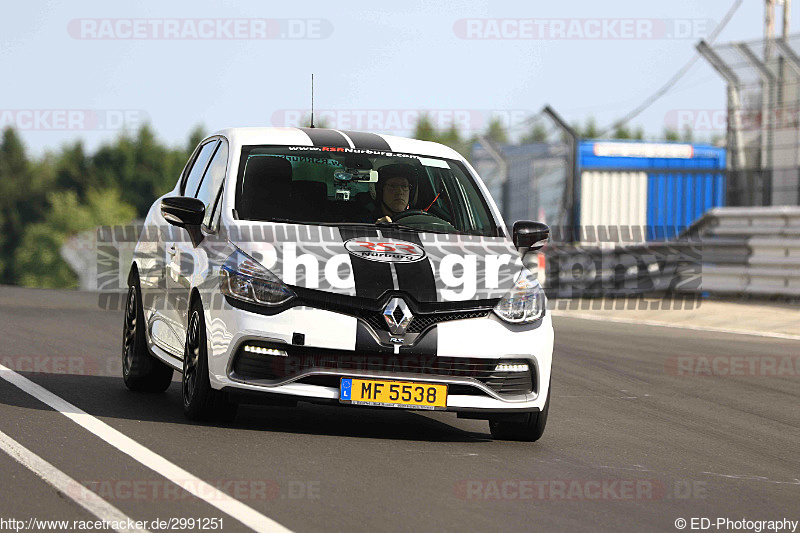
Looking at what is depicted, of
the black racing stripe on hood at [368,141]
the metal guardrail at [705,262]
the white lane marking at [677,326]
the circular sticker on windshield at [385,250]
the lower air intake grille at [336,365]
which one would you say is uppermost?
the black racing stripe on hood at [368,141]

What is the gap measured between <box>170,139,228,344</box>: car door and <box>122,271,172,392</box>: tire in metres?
0.87

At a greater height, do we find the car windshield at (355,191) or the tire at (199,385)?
the car windshield at (355,191)

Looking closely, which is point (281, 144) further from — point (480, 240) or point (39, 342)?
point (39, 342)

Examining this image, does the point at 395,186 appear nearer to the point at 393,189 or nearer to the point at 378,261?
the point at 393,189

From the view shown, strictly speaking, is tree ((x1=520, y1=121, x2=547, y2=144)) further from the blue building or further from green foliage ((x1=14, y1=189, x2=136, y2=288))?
green foliage ((x1=14, y1=189, x2=136, y2=288))

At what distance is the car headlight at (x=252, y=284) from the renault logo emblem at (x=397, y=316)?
1.64 feet

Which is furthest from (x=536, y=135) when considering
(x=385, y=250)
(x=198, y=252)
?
(x=385, y=250)

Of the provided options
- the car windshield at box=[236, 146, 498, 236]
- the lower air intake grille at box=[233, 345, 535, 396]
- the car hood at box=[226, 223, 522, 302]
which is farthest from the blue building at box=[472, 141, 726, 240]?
the lower air intake grille at box=[233, 345, 535, 396]

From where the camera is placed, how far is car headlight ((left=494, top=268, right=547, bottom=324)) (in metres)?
7.20

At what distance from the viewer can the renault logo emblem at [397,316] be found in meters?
6.93

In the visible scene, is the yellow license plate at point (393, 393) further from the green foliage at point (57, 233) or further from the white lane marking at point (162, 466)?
the green foliage at point (57, 233)

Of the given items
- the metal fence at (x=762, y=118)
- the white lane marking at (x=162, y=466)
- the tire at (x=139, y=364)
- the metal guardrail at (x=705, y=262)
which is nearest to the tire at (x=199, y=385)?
the white lane marking at (x=162, y=466)

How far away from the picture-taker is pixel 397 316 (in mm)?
6941

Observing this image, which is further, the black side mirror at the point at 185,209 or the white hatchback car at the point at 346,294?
the black side mirror at the point at 185,209
